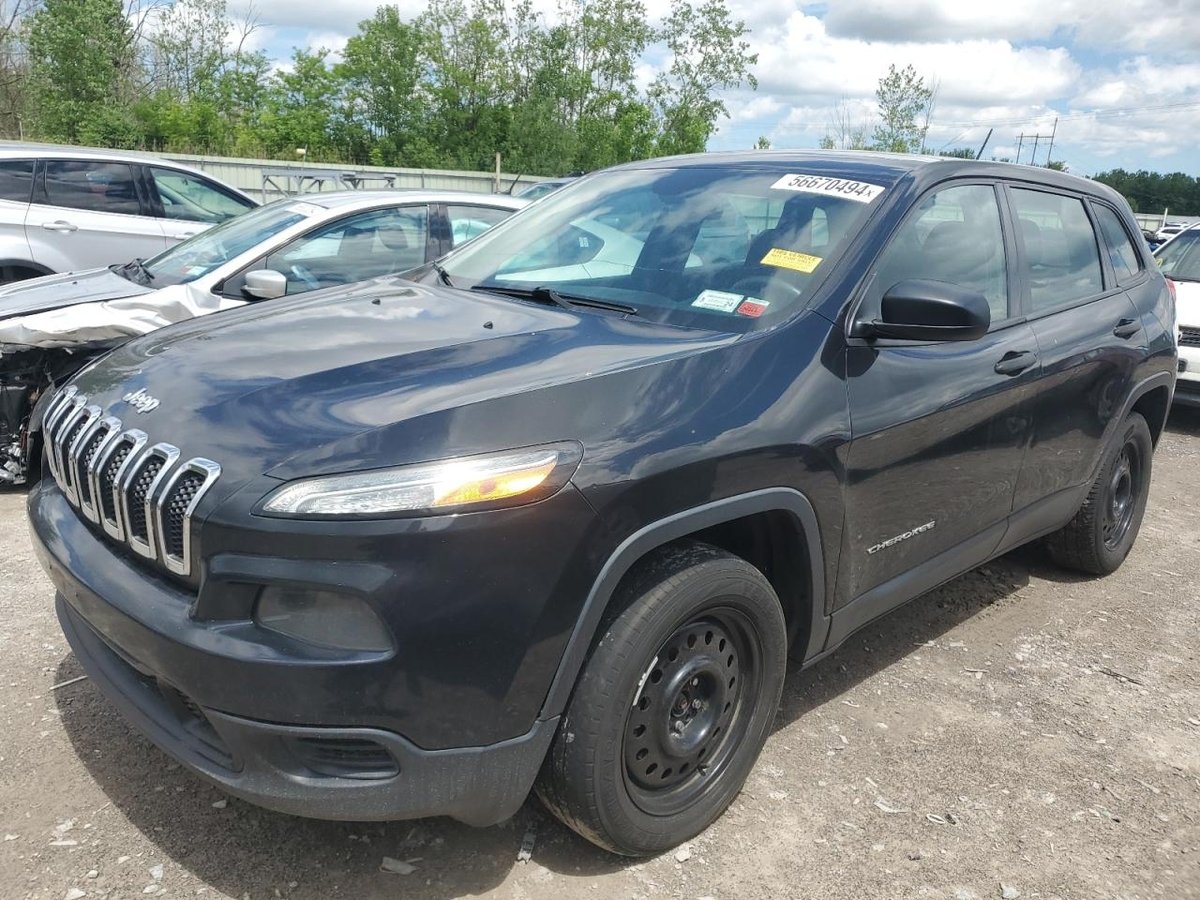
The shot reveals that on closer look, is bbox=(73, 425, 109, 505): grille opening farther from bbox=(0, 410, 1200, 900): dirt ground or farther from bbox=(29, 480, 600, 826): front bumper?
bbox=(0, 410, 1200, 900): dirt ground

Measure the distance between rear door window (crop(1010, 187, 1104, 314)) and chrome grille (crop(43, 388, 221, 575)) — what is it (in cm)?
302

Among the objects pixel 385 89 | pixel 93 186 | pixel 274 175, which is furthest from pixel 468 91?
pixel 93 186

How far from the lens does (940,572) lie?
3.40m

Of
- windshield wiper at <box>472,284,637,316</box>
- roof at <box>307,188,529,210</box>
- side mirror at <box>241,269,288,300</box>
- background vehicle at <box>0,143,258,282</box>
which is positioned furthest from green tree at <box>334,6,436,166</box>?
windshield wiper at <box>472,284,637,316</box>

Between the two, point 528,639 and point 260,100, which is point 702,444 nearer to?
point 528,639

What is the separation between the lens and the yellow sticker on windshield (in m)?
2.92

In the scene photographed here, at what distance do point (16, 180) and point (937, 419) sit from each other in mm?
7475

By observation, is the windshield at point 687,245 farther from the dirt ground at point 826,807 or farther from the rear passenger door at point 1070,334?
the dirt ground at point 826,807

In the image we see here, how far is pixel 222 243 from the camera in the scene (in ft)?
19.5

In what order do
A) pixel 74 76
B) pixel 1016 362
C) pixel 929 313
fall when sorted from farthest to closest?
pixel 74 76
pixel 1016 362
pixel 929 313

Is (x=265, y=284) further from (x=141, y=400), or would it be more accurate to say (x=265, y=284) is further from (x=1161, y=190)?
(x=1161, y=190)

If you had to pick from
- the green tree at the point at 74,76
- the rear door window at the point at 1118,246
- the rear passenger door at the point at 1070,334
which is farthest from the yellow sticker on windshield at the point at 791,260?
the green tree at the point at 74,76

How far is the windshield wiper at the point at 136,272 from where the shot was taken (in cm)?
589

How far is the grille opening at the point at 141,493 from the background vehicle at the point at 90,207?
632 centimetres
